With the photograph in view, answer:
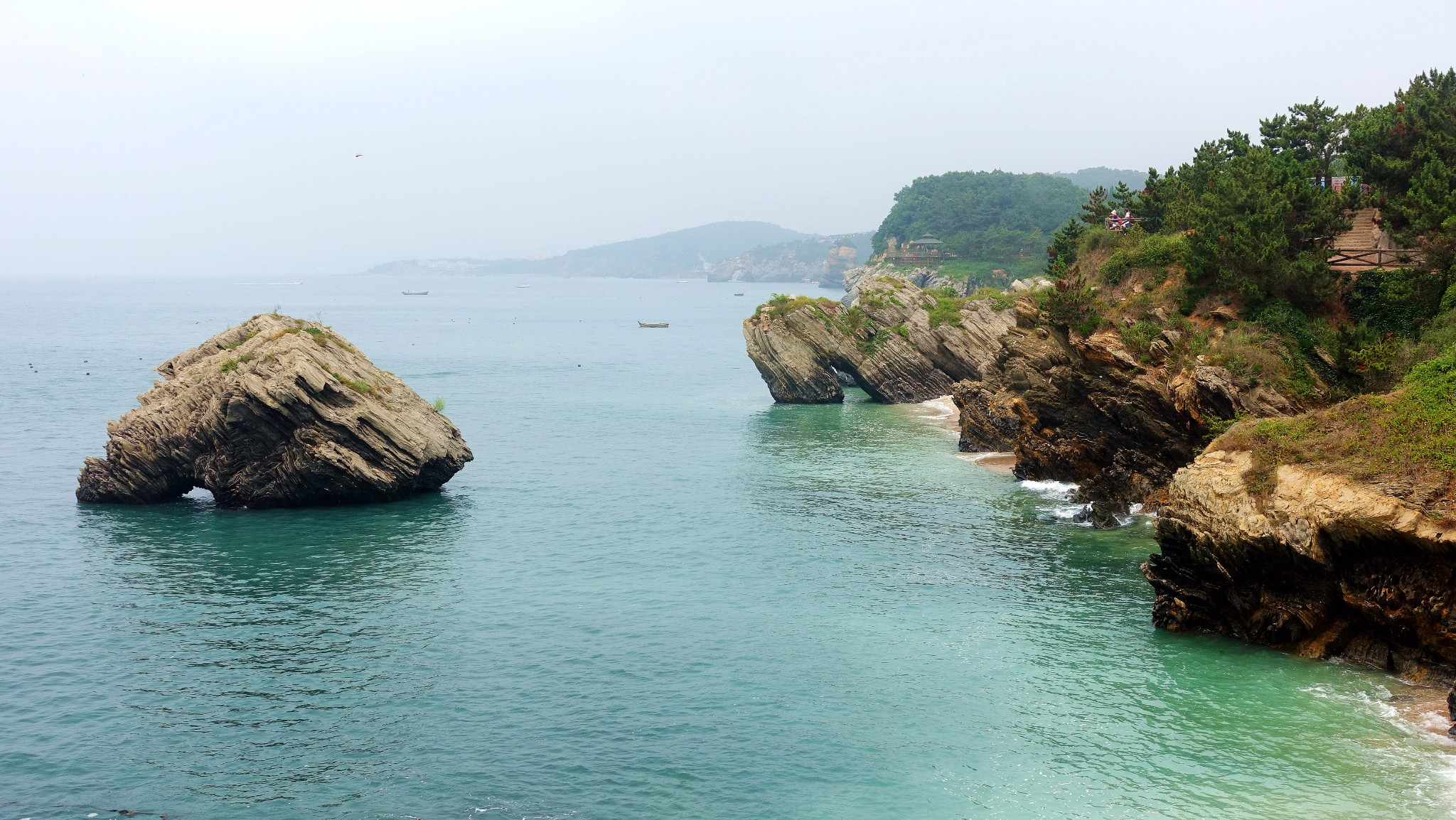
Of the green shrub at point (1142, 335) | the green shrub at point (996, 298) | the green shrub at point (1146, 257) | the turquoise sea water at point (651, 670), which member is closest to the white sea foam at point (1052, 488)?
the turquoise sea water at point (651, 670)

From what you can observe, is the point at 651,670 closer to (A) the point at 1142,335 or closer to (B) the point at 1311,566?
(B) the point at 1311,566

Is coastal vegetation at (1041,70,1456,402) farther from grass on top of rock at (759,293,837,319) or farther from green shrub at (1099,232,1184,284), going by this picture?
grass on top of rock at (759,293,837,319)

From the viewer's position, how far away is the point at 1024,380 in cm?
5944

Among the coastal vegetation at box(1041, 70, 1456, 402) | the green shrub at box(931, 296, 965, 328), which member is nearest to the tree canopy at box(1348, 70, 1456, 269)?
the coastal vegetation at box(1041, 70, 1456, 402)

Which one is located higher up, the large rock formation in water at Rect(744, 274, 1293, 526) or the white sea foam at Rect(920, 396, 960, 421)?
the large rock formation in water at Rect(744, 274, 1293, 526)

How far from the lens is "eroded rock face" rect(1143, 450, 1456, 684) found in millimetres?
→ 26781

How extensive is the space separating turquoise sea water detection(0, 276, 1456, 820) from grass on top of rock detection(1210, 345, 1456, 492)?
5.62 m

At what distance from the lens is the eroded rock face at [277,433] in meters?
49.6

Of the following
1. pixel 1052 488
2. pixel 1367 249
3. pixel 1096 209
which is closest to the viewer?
pixel 1367 249

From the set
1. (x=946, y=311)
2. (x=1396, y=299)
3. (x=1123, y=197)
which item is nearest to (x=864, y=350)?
(x=946, y=311)

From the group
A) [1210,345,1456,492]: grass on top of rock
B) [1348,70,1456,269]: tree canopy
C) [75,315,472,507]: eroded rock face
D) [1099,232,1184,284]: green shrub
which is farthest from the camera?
[75,315,472,507]: eroded rock face

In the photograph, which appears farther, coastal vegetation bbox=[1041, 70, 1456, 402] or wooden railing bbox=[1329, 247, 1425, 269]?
wooden railing bbox=[1329, 247, 1425, 269]

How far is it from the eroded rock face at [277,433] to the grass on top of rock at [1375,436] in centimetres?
3721

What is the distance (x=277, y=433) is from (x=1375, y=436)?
45149mm
